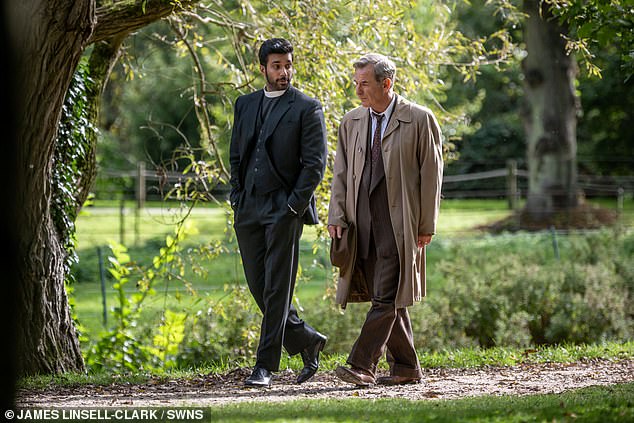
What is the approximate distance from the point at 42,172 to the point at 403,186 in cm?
271

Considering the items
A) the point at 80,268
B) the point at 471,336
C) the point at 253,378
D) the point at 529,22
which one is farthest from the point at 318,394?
the point at 529,22

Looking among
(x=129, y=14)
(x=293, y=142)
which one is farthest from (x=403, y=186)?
(x=129, y=14)

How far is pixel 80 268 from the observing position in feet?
57.7

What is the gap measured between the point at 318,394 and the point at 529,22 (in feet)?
54.0

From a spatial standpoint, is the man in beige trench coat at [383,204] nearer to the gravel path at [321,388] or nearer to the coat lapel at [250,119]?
the gravel path at [321,388]

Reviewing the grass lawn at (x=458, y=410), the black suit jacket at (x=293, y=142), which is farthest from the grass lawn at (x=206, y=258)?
the grass lawn at (x=458, y=410)

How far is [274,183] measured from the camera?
6641 mm

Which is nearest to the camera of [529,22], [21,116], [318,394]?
[318,394]

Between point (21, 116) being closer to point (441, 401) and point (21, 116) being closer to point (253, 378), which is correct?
point (253, 378)

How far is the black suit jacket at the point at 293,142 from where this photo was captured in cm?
662

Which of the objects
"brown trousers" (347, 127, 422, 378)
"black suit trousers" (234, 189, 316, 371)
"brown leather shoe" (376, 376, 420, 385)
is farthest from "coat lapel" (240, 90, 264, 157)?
"brown leather shoe" (376, 376, 420, 385)

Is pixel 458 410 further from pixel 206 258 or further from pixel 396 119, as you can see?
pixel 206 258

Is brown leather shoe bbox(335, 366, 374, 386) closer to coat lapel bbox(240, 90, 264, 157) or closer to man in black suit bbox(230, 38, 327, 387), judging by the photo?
man in black suit bbox(230, 38, 327, 387)

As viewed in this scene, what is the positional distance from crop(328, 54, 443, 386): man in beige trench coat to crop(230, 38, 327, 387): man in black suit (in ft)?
0.90
